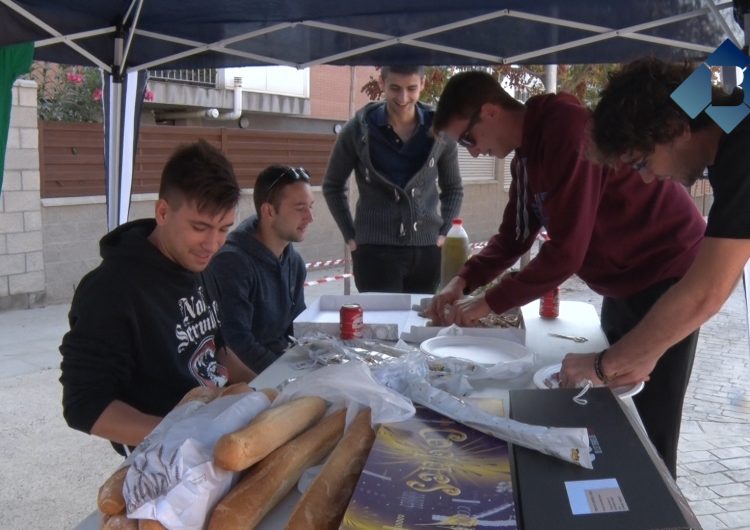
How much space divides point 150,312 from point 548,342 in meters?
1.26

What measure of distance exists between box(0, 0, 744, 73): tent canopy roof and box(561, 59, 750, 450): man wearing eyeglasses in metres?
1.46

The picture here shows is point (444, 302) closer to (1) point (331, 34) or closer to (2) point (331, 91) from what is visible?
(1) point (331, 34)

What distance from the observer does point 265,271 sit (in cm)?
276

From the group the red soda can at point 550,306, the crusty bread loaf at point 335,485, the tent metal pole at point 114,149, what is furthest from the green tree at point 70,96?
the crusty bread loaf at point 335,485

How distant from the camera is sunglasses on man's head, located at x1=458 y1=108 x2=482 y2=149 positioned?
2.42m

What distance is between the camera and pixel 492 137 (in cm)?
246

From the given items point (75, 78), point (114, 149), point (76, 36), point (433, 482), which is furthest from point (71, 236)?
point (433, 482)

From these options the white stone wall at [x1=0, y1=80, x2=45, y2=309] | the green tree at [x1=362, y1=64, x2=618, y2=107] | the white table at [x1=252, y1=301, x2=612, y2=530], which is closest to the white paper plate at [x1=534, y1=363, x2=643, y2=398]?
the white table at [x1=252, y1=301, x2=612, y2=530]

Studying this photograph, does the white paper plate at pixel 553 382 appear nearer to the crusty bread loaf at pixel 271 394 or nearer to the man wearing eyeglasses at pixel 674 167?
the man wearing eyeglasses at pixel 674 167

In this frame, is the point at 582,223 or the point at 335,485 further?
the point at 582,223

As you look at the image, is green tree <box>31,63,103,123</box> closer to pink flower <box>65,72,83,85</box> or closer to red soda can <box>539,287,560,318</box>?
pink flower <box>65,72,83,85</box>

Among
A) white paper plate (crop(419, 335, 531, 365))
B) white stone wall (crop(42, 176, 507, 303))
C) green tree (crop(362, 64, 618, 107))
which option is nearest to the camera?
white paper plate (crop(419, 335, 531, 365))

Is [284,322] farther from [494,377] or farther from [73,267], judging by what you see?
[73,267]

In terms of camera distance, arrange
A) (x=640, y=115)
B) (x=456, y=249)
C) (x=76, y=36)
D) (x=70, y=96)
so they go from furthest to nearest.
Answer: (x=70, y=96) → (x=456, y=249) → (x=76, y=36) → (x=640, y=115)
